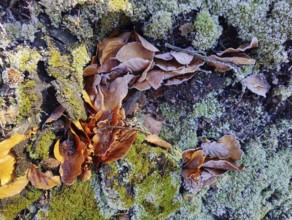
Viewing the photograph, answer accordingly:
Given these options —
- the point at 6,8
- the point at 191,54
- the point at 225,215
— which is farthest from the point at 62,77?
the point at 225,215

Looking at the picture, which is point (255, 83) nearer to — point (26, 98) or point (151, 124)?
point (151, 124)

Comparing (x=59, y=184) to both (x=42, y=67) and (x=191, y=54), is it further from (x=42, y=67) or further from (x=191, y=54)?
(x=191, y=54)

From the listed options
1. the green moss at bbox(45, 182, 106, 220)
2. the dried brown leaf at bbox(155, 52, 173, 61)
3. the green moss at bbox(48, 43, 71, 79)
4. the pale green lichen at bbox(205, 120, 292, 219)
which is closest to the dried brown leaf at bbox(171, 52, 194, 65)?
the dried brown leaf at bbox(155, 52, 173, 61)

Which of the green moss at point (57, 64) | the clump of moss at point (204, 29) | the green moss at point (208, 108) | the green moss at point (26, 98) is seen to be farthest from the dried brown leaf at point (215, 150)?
the green moss at point (26, 98)

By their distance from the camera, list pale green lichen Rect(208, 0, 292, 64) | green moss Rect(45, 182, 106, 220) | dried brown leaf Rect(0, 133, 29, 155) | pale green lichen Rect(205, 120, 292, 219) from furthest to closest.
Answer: pale green lichen Rect(205, 120, 292, 219)
pale green lichen Rect(208, 0, 292, 64)
green moss Rect(45, 182, 106, 220)
dried brown leaf Rect(0, 133, 29, 155)

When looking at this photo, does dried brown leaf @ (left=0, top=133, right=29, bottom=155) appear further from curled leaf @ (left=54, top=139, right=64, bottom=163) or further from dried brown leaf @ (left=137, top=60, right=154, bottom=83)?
dried brown leaf @ (left=137, top=60, right=154, bottom=83)

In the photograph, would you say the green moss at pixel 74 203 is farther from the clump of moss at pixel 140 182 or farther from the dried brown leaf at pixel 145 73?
the dried brown leaf at pixel 145 73
